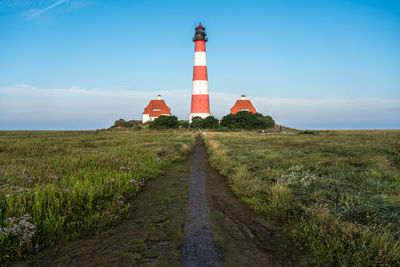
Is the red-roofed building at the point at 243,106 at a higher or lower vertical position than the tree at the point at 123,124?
higher

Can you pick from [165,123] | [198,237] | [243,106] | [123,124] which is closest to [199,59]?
[165,123]

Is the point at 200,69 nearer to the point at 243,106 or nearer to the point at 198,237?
the point at 243,106

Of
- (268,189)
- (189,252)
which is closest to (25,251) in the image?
(189,252)

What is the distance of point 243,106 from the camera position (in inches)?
2913

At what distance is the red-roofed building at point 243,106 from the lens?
241 feet

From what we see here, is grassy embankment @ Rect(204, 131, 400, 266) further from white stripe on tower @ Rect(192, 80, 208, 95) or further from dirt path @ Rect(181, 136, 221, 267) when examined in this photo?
white stripe on tower @ Rect(192, 80, 208, 95)

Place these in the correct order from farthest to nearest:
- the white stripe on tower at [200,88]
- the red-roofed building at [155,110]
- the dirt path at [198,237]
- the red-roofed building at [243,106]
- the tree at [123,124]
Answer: the red-roofed building at [155,110], the tree at [123,124], the red-roofed building at [243,106], the white stripe on tower at [200,88], the dirt path at [198,237]

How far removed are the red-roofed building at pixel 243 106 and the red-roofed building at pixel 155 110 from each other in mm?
20158

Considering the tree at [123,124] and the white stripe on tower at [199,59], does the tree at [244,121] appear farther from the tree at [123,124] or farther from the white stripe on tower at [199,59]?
the tree at [123,124]

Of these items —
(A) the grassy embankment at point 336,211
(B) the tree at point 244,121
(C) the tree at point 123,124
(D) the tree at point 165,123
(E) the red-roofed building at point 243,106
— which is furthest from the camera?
(C) the tree at point 123,124

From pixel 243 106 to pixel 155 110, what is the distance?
88.6ft

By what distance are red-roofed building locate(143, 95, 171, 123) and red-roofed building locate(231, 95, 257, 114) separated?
20158 millimetres

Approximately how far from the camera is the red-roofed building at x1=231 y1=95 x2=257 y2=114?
73.6 meters

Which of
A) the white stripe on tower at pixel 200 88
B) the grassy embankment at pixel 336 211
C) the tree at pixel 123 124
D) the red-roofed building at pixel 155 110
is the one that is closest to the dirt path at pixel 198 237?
the grassy embankment at pixel 336 211
